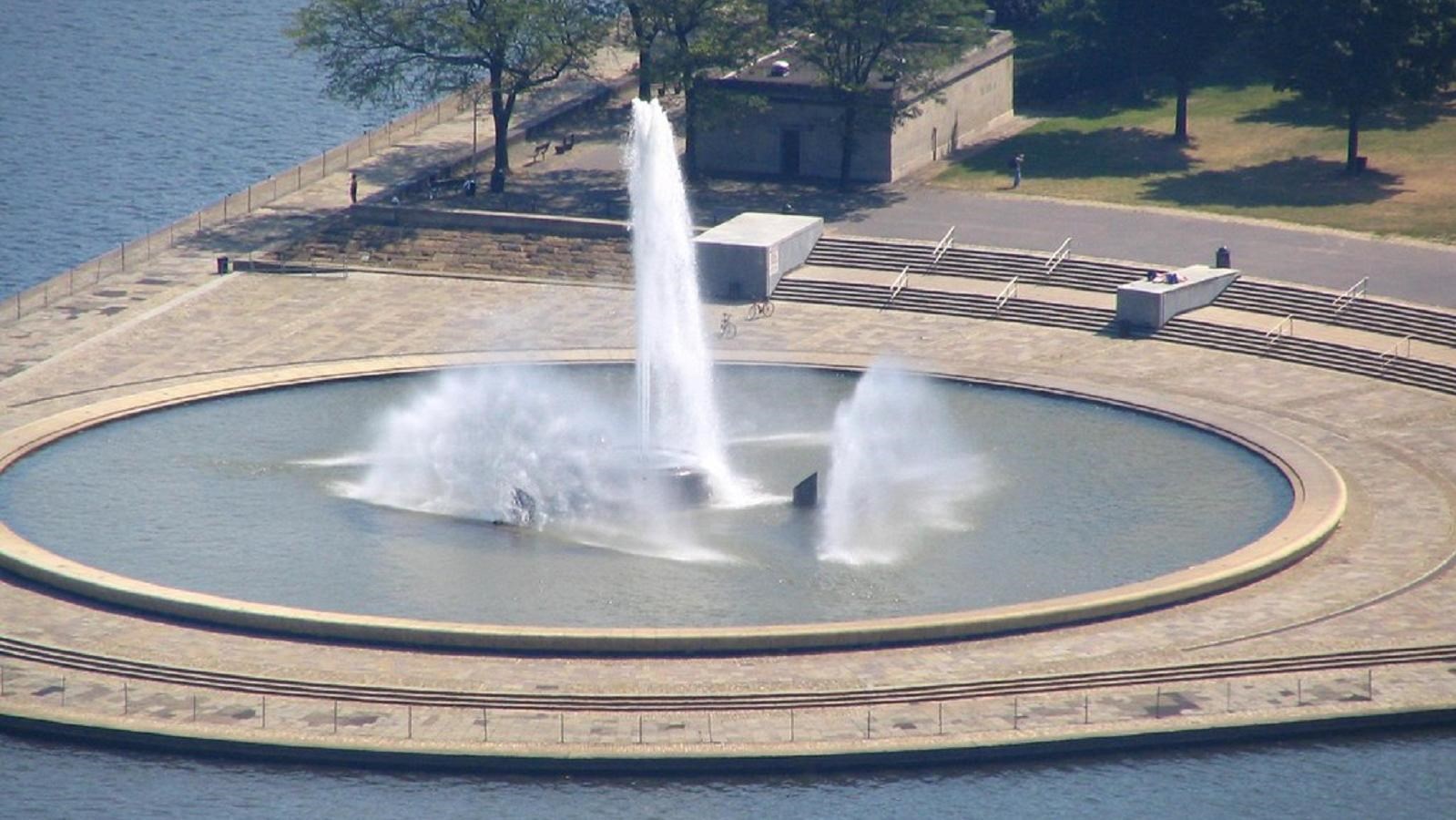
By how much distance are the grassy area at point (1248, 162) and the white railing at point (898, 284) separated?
1337 centimetres

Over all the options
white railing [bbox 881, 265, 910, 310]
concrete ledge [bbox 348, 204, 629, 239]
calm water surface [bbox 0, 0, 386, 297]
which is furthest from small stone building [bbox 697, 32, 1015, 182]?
calm water surface [bbox 0, 0, 386, 297]

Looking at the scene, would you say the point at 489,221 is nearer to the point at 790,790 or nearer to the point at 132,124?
the point at 132,124

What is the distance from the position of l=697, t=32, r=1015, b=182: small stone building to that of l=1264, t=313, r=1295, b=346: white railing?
24.8 m

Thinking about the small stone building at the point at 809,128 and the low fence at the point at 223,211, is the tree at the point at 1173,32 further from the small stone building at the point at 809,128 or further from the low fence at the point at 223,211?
the low fence at the point at 223,211

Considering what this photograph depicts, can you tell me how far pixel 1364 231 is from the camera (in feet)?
379

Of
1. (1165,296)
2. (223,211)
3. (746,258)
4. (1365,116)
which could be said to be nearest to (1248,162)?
(1365,116)

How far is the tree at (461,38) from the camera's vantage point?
120m

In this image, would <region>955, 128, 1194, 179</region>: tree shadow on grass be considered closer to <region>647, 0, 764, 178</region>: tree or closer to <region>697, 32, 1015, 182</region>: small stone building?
<region>697, 32, 1015, 182</region>: small stone building

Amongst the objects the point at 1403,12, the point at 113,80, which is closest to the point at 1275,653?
the point at 1403,12

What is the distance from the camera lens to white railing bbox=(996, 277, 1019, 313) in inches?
4296

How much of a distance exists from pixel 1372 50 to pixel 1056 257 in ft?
66.9

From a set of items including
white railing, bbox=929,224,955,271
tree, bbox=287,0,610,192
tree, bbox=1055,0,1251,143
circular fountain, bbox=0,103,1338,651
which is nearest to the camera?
circular fountain, bbox=0,103,1338,651

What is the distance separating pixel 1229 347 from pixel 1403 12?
83.5 feet

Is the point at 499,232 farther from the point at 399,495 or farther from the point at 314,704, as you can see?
the point at 314,704
